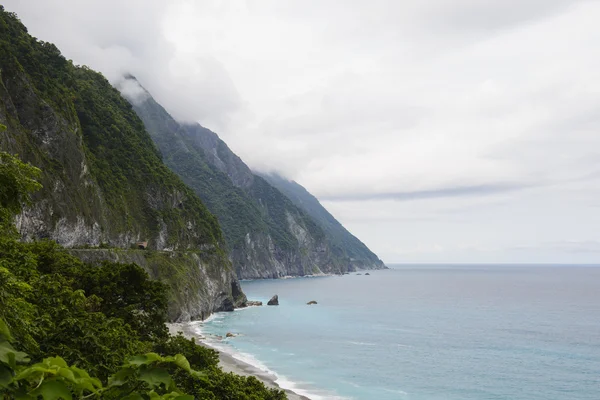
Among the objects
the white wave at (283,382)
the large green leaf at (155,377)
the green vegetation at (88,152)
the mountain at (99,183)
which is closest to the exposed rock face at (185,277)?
the mountain at (99,183)

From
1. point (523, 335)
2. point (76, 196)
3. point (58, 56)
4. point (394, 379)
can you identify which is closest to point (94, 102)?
point (58, 56)

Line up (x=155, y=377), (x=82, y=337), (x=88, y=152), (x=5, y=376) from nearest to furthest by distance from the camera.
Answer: (x=5, y=376), (x=155, y=377), (x=82, y=337), (x=88, y=152)

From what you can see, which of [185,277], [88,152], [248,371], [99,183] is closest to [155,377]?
[248,371]

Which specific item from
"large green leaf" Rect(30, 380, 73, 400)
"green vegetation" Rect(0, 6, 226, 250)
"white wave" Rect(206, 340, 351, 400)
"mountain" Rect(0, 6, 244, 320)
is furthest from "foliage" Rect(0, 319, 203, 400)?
"mountain" Rect(0, 6, 244, 320)

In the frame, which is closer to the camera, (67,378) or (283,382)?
(67,378)

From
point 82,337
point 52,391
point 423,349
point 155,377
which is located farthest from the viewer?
point 423,349

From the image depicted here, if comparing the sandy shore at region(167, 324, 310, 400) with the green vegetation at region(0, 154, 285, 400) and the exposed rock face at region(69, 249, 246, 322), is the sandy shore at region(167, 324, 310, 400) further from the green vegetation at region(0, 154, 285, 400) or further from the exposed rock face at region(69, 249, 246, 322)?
the exposed rock face at region(69, 249, 246, 322)

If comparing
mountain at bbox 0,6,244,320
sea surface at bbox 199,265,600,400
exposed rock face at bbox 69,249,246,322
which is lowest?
sea surface at bbox 199,265,600,400

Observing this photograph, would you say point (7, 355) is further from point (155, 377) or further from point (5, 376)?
point (155, 377)
